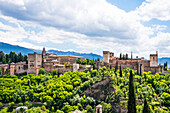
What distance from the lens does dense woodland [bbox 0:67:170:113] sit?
34.6 metres

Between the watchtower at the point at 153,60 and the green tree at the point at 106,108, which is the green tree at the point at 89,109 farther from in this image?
the watchtower at the point at 153,60

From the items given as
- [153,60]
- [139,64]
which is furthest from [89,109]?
[153,60]

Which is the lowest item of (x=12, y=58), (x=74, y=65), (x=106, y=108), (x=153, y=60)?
(x=106, y=108)

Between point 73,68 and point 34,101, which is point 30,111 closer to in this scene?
point 34,101

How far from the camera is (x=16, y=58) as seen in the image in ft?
191

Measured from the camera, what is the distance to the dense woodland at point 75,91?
113 feet

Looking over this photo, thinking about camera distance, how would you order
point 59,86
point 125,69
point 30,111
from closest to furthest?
point 30,111 → point 59,86 → point 125,69

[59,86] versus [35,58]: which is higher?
[35,58]

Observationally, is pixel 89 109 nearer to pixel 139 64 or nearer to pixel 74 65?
pixel 74 65

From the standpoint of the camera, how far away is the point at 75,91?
3966 centimetres

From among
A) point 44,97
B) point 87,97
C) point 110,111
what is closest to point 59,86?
point 44,97

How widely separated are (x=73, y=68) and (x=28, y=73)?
40.6 feet

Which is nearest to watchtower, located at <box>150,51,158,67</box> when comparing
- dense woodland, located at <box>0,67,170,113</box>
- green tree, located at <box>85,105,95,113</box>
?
dense woodland, located at <box>0,67,170,113</box>

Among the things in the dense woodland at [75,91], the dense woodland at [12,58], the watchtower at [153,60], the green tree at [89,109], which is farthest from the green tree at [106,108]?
the dense woodland at [12,58]
